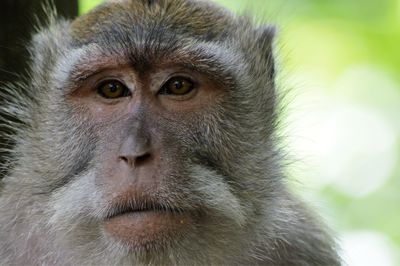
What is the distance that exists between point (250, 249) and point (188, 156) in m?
1.13

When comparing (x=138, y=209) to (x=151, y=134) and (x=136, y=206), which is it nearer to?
(x=136, y=206)

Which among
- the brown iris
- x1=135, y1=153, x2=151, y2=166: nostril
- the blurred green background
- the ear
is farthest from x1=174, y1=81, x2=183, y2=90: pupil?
the blurred green background

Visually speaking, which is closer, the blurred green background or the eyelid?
the eyelid

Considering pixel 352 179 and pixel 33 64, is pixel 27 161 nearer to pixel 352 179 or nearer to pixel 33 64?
pixel 33 64

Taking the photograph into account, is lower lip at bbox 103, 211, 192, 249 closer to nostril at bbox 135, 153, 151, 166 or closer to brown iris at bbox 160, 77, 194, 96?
nostril at bbox 135, 153, 151, 166

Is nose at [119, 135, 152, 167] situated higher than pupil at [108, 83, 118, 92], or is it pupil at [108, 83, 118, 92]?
pupil at [108, 83, 118, 92]

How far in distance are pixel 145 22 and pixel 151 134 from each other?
114 cm

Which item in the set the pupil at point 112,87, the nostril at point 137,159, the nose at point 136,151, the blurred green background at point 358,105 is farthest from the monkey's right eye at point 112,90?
the blurred green background at point 358,105

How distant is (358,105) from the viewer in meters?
13.5

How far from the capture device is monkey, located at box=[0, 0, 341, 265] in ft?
18.7

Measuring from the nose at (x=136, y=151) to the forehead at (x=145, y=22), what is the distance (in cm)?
105

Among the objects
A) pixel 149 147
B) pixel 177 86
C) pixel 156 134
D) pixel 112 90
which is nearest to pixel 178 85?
pixel 177 86

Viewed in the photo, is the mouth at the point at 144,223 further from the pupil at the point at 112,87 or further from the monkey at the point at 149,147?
the pupil at the point at 112,87

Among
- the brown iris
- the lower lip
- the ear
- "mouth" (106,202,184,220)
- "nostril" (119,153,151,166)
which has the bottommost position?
the lower lip
